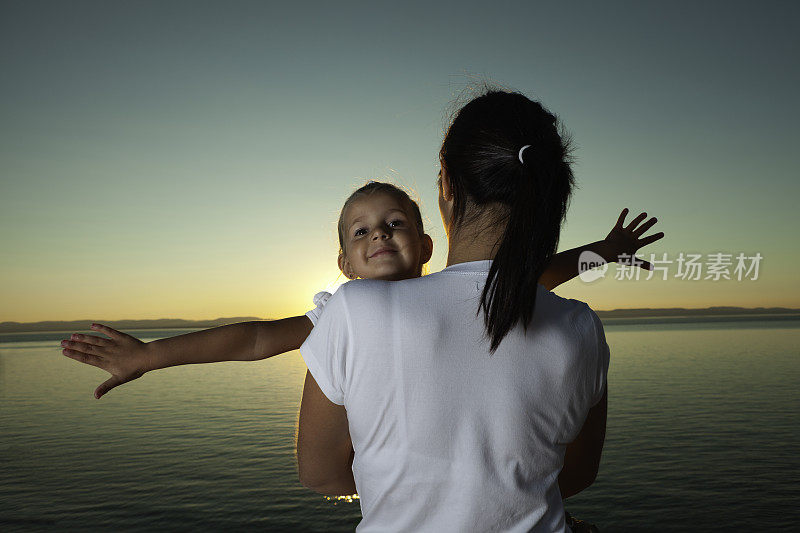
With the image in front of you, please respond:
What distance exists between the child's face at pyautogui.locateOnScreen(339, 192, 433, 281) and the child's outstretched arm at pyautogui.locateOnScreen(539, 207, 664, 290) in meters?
0.67

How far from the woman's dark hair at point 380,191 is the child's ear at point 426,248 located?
5cm

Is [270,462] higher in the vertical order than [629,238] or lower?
lower

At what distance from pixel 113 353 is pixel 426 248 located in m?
1.69

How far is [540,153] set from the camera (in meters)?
1.43

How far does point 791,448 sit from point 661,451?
135 inches

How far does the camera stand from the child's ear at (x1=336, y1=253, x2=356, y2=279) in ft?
9.72

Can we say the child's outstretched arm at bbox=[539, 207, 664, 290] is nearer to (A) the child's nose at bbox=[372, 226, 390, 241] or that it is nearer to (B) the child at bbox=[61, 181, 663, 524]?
(B) the child at bbox=[61, 181, 663, 524]

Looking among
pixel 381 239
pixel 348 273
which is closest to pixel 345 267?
pixel 348 273

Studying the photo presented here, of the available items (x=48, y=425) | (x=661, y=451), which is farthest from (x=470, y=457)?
(x=48, y=425)

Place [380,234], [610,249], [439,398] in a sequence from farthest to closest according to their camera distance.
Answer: [380,234] → [610,249] → [439,398]

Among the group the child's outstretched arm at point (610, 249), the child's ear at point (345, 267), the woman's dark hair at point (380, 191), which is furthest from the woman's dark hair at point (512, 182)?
the child's ear at point (345, 267)

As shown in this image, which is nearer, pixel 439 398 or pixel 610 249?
pixel 439 398

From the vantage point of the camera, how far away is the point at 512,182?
4.64ft

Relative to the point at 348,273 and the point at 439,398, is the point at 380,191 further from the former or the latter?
the point at 439,398
